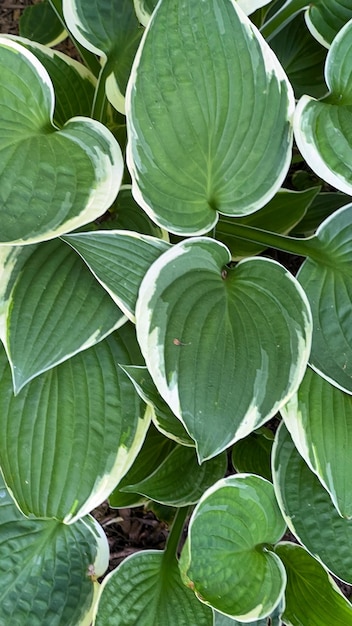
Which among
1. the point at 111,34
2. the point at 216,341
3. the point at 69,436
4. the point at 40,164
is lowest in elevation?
the point at 69,436

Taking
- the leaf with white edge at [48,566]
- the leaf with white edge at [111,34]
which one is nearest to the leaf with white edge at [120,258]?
the leaf with white edge at [111,34]

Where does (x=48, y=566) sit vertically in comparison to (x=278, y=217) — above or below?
below

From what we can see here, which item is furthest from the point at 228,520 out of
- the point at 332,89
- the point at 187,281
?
the point at 332,89

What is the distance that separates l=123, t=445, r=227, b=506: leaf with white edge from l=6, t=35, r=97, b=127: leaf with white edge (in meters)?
0.58

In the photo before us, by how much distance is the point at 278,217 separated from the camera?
1.05 meters

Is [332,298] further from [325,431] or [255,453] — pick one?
[255,453]

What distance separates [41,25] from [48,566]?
1.04 metres

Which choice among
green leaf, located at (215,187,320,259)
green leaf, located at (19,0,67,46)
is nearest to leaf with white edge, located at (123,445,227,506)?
green leaf, located at (215,187,320,259)

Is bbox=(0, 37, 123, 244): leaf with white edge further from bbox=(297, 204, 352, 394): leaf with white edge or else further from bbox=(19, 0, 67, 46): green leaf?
bbox=(19, 0, 67, 46): green leaf

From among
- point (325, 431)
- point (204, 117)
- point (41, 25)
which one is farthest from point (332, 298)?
point (41, 25)

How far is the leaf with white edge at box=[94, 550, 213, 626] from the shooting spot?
2.77ft

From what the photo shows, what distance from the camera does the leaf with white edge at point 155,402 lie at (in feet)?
2.42

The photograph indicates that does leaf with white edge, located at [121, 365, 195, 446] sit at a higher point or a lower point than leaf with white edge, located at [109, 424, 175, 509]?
higher

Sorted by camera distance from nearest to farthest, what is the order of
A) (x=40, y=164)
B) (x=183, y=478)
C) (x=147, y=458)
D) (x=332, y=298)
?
(x=40, y=164) < (x=332, y=298) < (x=183, y=478) < (x=147, y=458)
